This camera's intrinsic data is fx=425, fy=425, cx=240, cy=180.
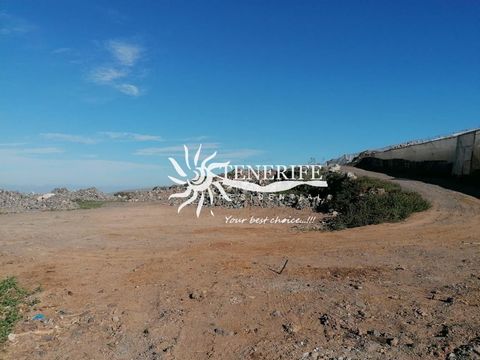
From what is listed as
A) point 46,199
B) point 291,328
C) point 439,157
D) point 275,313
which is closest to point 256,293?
point 275,313

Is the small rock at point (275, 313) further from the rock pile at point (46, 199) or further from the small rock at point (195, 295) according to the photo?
the rock pile at point (46, 199)

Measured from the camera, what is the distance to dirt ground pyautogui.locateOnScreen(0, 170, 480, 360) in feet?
16.5

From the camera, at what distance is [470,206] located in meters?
14.3

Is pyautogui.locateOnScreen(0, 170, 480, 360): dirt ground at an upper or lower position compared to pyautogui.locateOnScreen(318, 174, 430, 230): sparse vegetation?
lower

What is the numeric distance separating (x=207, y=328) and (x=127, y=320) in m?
1.24

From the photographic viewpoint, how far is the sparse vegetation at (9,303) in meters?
5.78

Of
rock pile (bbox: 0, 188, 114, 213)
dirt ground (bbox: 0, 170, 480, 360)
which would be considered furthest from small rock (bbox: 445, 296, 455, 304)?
rock pile (bbox: 0, 188, 114, 213)

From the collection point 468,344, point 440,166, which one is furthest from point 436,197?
point 468,344

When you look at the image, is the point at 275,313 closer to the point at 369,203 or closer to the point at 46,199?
the point at 369,203

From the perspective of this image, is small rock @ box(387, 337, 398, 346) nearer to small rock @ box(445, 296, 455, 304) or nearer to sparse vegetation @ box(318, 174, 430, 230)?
small rock @ box(445, 296, 455, 304)

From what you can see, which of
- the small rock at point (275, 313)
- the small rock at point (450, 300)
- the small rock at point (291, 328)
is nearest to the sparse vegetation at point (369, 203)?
the small rock at point (450, 300)

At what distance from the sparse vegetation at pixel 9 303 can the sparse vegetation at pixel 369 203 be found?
9159 mm

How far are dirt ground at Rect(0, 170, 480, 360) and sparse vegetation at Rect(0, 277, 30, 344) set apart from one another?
0.16 metres

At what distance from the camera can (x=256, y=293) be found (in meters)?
6.75
